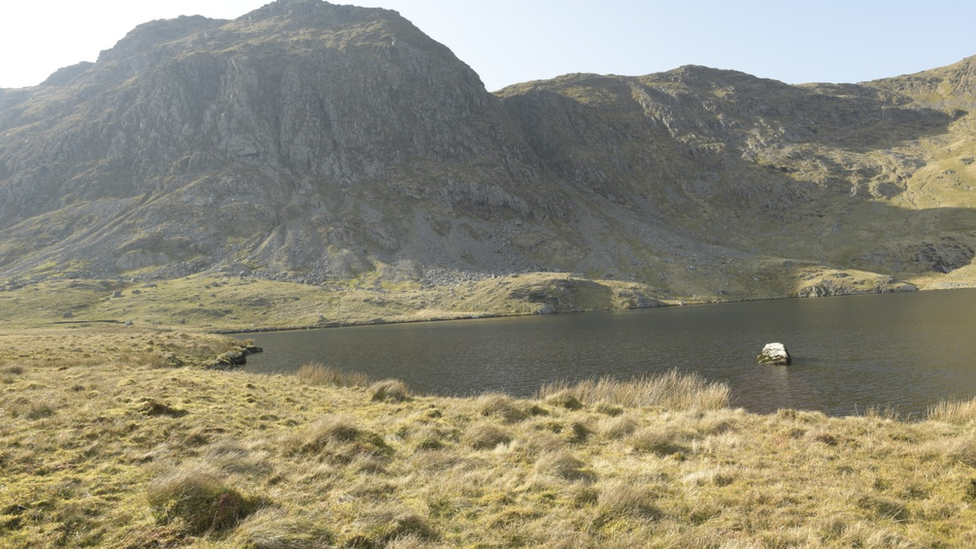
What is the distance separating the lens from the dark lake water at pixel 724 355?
33656 mm

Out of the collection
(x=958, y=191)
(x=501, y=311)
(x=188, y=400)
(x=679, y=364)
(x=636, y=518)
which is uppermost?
(x=958, y=191)

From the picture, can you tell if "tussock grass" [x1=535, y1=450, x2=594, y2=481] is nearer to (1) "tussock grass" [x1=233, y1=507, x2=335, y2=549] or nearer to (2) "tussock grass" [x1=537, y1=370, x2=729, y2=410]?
(1) "tussock grass" [x1=233, y1=507, x2=335, y2=549]

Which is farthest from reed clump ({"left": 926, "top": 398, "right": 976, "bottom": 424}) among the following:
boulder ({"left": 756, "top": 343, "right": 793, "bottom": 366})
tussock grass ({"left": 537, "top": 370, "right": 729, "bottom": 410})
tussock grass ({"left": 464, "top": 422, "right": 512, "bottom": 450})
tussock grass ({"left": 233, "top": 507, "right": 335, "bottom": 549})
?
tussock grass ({"left": 233, "top": 507, "right": 335, "bottom": 549})

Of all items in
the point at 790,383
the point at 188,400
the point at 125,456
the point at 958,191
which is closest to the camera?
the point at 125,456

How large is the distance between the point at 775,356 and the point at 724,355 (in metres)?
5.95

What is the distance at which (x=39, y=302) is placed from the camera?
368ft

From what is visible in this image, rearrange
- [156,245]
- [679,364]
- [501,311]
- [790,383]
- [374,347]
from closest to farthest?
[790,383] < [679,364] < [374,347] < [501,311] < [156,245]

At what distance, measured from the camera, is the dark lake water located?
110ft

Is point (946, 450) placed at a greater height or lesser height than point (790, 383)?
greater

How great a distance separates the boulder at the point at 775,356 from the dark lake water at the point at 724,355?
1.19 meters

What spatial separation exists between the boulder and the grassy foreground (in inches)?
952

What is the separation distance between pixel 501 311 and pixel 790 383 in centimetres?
9233

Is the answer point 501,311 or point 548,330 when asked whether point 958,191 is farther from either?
point 548,330

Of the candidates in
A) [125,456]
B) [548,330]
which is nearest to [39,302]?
[548,330]
